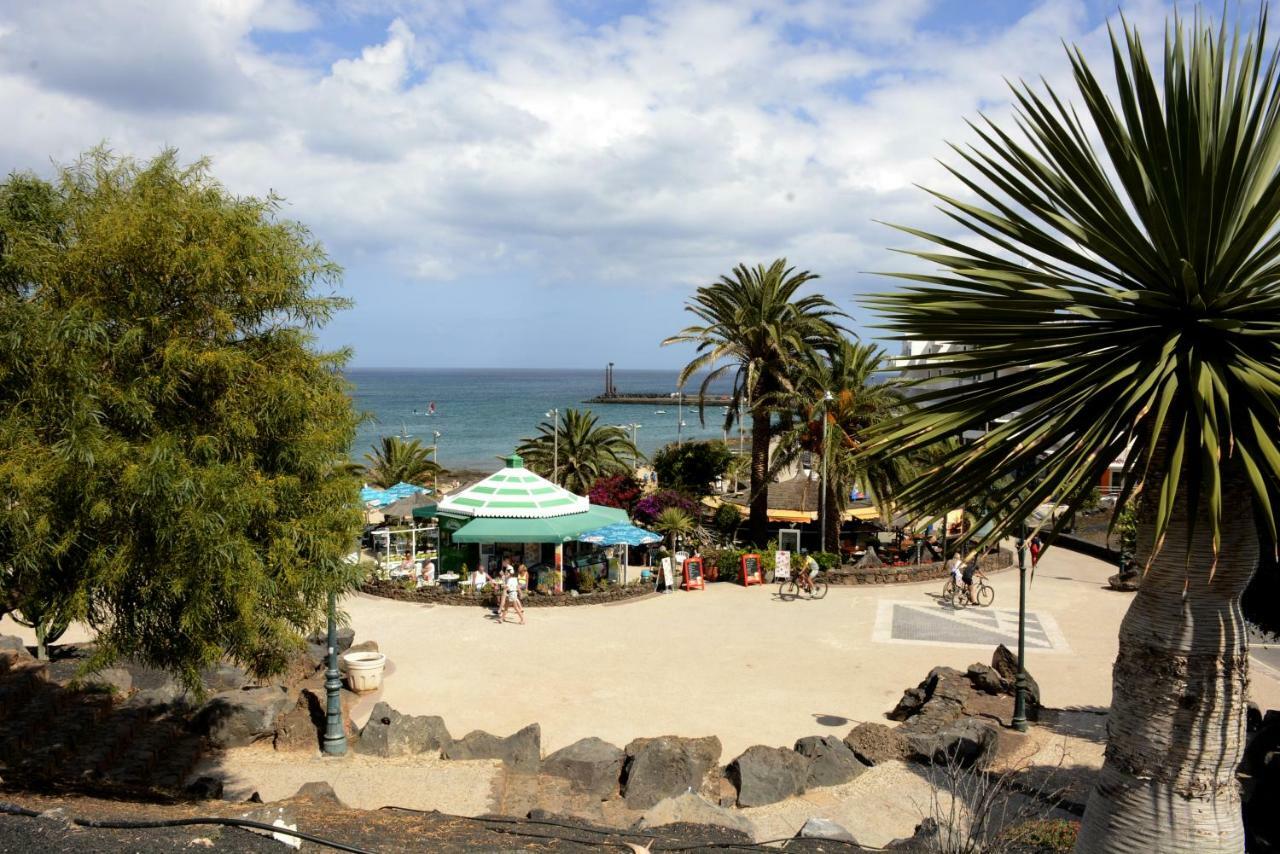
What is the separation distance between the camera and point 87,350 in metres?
8.42

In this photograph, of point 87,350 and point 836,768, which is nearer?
point 87,350

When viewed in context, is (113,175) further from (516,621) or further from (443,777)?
(516,621)

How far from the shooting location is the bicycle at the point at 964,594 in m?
24.4

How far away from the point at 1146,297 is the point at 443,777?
35.1 feet

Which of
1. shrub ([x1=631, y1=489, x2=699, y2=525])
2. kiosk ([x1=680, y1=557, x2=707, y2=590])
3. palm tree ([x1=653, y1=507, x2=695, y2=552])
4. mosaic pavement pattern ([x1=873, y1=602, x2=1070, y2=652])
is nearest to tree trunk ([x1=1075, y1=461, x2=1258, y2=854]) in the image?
mosaic pavement pattern ([x1=873, y1=602, x2=1070, y2=652])

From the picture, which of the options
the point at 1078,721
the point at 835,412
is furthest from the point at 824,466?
the point at 1078,721

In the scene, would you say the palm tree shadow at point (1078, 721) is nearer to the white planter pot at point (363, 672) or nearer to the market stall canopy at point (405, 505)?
the white planter pot at point (363, 672)

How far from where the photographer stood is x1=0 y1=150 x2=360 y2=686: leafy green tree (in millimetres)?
8289

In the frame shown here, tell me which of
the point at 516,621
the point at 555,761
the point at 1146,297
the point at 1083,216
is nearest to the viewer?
the point at 1146,297

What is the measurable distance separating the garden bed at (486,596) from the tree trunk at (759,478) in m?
7.12

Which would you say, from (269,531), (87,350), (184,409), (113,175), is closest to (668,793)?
(269,531)

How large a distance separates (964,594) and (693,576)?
724cm

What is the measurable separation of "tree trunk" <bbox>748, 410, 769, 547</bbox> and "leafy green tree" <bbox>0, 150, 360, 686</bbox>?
21.8m

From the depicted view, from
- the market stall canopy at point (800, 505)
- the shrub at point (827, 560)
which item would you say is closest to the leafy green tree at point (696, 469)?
the market stall canopy at point (800, 505)
